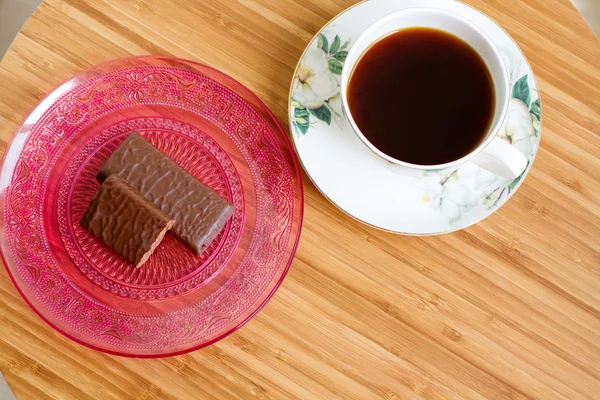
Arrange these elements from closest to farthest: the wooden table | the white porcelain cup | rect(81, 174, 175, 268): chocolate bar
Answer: the white porcelain cup
rect(81, 174, 175, 268): chocolate bar
the wooden table

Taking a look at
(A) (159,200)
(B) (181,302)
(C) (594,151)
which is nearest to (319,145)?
(A) (159,200)

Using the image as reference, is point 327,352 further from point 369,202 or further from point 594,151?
point 594,151

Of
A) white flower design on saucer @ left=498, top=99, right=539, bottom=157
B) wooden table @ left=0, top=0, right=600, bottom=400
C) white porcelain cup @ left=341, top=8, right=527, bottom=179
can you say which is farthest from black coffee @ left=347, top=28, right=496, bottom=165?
wooden table @ left=0, top=0, right=600, bottom=400

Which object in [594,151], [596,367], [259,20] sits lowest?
[596,367]

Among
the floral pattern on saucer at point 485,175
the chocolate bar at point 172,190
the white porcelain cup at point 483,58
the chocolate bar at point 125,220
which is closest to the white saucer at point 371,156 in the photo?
the floral pattern on saucer at point 485,175

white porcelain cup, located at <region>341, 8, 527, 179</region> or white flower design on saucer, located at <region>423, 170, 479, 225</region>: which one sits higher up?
white porcelain cup, located at <region>341, 8, 527, 179</region>

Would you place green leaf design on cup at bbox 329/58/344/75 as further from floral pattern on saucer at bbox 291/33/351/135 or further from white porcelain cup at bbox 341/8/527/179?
white porcelain cup at bbox 341/8/527/179
